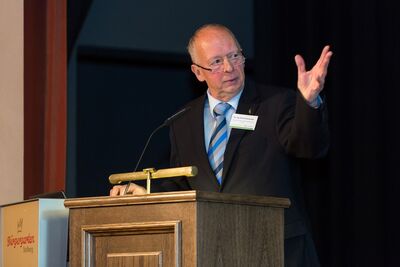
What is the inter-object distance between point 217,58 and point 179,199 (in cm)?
103

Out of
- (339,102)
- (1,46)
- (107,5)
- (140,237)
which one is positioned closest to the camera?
(140,237)

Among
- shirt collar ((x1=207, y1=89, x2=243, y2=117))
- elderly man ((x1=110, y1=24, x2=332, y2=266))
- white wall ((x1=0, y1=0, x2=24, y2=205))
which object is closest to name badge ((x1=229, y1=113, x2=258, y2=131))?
elderly man ((x1=110, y1=24, x2=332, y2=266))

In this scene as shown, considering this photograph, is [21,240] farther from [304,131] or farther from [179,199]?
[304,131]

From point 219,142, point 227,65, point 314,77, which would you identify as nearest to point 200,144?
point 219,142

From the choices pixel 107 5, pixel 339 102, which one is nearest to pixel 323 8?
pixel 339 102

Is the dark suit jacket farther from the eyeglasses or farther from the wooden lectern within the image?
the wooden lectern

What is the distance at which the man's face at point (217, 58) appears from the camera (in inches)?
114

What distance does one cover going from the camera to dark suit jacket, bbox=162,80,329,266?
2568mm

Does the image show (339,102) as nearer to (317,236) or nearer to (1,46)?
(317,236)

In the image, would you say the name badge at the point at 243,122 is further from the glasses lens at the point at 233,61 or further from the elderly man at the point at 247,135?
the glasses lens at the point at 233,61

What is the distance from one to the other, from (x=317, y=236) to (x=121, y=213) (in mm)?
2072

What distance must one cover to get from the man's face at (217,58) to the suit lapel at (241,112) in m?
0.04

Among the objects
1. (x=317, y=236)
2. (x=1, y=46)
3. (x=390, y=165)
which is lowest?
(x=317, y=236)

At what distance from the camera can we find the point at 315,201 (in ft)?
13.5
